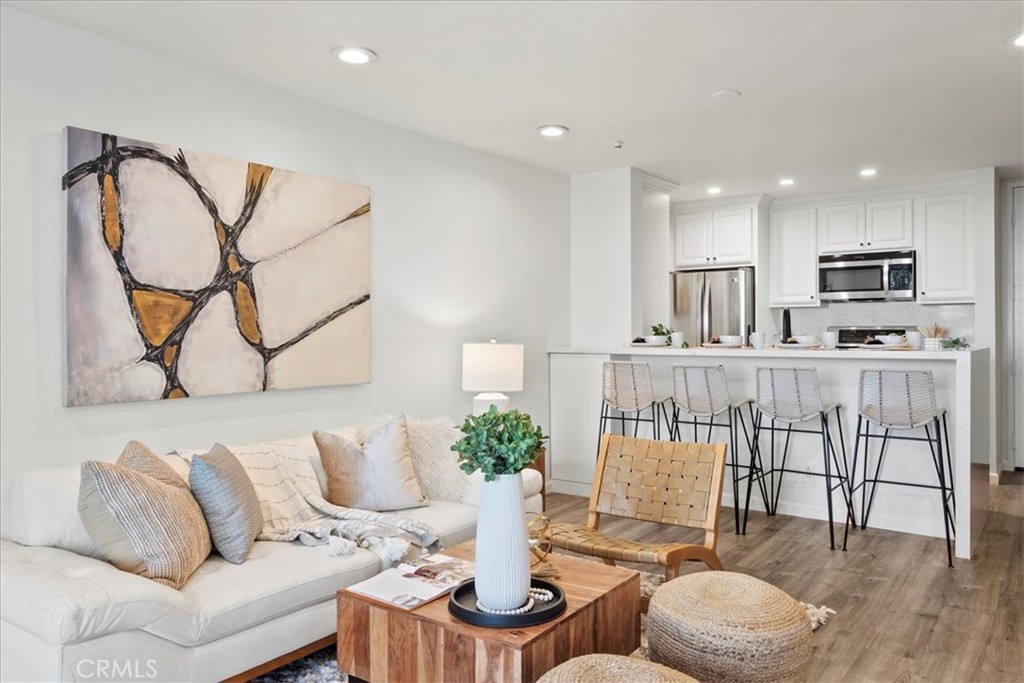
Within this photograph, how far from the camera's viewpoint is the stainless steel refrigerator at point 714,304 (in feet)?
22.2

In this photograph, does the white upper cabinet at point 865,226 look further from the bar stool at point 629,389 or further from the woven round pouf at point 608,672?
the woven round pouf at point 608,672

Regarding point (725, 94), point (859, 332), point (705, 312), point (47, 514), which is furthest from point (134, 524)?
point (859, 332)

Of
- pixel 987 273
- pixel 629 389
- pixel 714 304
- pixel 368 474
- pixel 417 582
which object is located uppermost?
pixel 987 273

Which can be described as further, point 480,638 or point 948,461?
point 948,461

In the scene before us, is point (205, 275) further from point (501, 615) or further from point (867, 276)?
point (867, 276)

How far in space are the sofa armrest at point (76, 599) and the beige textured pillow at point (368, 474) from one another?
3.68 feet

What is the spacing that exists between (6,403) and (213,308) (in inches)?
35.2

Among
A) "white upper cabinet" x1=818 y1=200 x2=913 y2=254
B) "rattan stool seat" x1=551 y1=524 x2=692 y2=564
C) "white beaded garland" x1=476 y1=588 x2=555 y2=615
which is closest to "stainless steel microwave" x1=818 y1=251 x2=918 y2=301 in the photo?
"white upper cabinet" x1=818 y1=200 x2=913 y2=254

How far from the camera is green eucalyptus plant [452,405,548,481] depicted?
1.96m

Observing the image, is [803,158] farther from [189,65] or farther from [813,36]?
[189,65]

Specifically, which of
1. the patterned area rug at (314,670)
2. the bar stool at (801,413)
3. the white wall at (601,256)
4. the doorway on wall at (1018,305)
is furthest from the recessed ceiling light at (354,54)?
the doorway on wall at (1018,305)

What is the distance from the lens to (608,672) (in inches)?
70.0

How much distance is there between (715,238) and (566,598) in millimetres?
5454

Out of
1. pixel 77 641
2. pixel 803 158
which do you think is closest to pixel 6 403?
pixel 77 641
